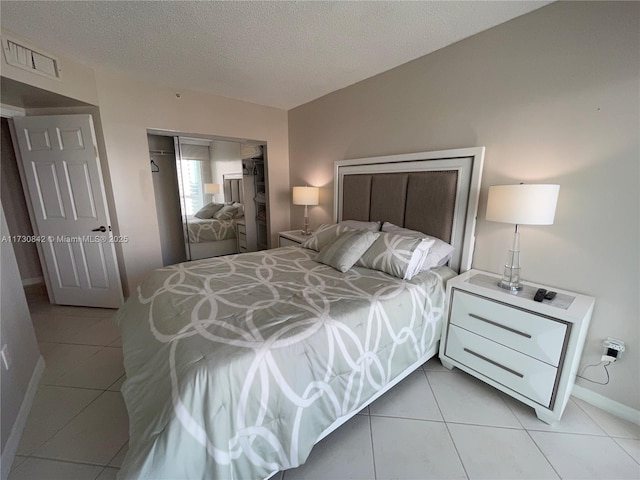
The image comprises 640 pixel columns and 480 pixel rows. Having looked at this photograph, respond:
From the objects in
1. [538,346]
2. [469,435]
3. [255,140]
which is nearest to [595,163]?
[538,346]

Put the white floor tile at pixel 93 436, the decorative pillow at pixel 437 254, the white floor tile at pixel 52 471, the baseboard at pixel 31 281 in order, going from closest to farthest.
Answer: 1. the white floor tile at pixel 52 471
2. the white floor tile at pixel 93 436
3. the decorative pillow at pixel 437 254
4. the baseboard at pixel 31 281

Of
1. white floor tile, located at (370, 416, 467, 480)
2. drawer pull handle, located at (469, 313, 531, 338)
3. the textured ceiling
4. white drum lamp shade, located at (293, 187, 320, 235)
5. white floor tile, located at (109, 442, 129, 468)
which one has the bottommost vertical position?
white floor tile, located at (370, 416, 467, 480)

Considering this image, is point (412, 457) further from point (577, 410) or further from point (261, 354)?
point (577, 410)

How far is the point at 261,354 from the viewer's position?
108cm

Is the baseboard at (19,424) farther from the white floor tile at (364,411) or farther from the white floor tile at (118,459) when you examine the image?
the white floor tile at (364,411)

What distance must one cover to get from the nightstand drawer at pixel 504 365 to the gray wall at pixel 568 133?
0.46 meters

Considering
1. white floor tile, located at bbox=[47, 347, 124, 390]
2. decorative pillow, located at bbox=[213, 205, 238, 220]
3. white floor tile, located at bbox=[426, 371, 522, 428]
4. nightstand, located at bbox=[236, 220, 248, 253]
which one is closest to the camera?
white floor tile, located at bbox=[426, 371, 522, 428]

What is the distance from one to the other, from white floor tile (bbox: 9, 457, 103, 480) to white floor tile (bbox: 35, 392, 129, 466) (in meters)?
0.03

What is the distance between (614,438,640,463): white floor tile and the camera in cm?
137

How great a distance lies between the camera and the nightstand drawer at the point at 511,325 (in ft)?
4.76

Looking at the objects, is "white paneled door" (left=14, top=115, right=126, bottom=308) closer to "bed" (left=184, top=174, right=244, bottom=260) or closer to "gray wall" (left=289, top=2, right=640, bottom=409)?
"bed" (left=184, top=174, right=244, bottom=260)

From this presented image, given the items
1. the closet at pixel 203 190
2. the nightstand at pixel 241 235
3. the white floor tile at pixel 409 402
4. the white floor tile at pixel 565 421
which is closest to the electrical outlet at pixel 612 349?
the white floor tile at pixel 565 421

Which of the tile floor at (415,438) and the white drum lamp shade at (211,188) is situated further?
the white drum lamp shade at (211,188)

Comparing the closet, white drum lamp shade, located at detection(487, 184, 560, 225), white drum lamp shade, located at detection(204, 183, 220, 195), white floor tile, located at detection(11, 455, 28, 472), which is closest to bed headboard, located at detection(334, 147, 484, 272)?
white drum lamp shade, located at detection(487, 184, 560, 225)
